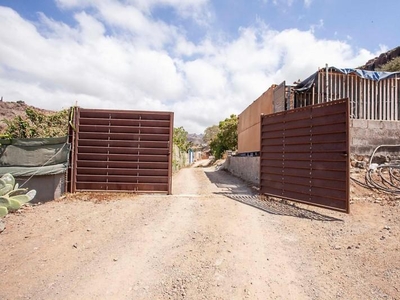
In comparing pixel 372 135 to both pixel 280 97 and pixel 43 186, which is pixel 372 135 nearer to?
pixel 280 97

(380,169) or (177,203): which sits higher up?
(380,169)

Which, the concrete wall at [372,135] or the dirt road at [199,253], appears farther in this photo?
the concrete wall at [372,135]

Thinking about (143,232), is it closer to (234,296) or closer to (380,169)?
(234,296)

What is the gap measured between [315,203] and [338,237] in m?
1.58

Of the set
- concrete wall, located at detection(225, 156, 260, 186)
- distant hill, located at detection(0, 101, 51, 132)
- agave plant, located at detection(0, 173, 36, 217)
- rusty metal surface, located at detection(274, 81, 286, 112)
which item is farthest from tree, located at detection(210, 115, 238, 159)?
agave plant, located at detection(0, 173, 36, 217)

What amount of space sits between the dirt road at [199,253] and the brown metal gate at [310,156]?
0.50 m

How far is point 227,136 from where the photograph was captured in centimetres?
2681

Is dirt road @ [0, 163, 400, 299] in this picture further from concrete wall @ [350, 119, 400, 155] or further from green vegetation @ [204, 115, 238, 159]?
green vegetation @ [204, 115, 238, 159]

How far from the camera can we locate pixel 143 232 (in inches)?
158

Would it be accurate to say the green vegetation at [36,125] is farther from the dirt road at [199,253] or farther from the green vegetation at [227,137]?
the green vegetation at [227,137]

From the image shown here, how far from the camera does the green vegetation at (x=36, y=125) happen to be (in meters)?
7.85

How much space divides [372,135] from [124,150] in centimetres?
758

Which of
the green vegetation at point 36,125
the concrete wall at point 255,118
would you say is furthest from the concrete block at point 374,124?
the green vegetation at point 36,125

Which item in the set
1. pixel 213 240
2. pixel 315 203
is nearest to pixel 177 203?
pixel 213 240
